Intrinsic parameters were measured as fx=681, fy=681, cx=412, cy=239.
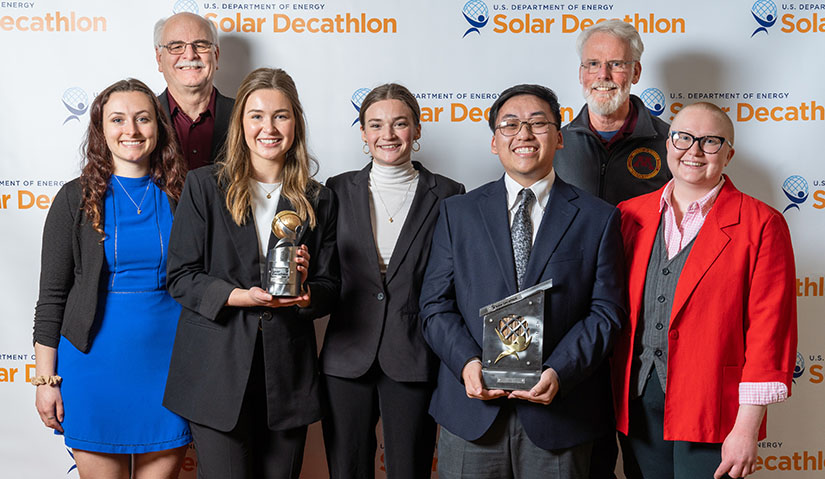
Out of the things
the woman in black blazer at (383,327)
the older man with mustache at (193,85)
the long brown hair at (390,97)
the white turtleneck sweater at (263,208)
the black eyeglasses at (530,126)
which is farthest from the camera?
the older man with mustache at (193,85)

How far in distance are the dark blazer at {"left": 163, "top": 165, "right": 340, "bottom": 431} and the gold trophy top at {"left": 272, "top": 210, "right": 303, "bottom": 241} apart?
0.15 metres

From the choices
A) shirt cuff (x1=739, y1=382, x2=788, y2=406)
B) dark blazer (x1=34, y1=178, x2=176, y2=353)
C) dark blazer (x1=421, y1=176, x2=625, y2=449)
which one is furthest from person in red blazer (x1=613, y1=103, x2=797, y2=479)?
dark blazer (x1=34, y1=178, x2=176, y2=353)

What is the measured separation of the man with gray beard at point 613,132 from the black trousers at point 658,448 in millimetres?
1087

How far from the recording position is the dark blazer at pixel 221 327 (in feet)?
7.44

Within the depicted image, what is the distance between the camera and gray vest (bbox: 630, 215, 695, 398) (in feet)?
6.95

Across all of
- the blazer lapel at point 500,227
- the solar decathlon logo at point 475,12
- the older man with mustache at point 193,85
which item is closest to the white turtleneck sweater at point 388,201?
the blazer lapel at point 500,227

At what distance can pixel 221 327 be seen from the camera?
2.29 meters

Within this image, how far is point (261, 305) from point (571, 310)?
3.29 feet

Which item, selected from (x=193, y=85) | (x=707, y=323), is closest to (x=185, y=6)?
(x=193, y=85)

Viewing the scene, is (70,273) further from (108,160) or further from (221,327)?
(221,327)

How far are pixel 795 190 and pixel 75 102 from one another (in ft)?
12.4

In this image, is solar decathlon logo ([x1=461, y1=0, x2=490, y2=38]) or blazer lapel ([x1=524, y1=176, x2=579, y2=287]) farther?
solar decathlon logo ([x1=461, y1=0, x2=490, y2=38])

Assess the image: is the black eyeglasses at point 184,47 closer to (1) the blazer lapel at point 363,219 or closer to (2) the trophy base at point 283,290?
(1) the blazer lapel at point 363,219

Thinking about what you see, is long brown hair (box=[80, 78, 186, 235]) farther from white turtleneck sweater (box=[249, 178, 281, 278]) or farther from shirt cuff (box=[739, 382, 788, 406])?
shirt cuff (box=[739, 382, 788, 406])
